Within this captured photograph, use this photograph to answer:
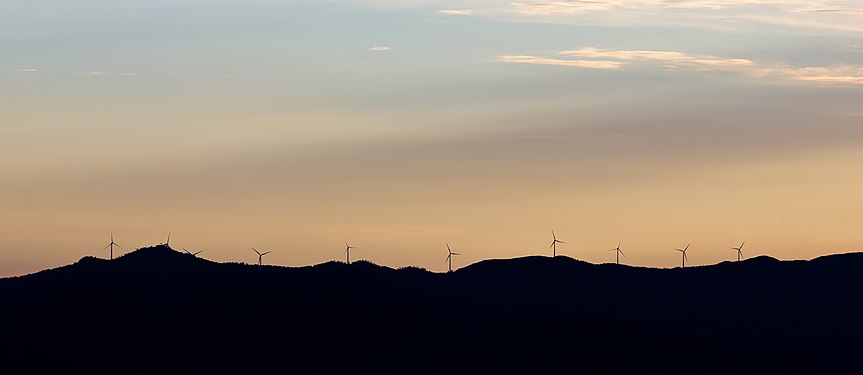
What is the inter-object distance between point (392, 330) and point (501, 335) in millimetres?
13122

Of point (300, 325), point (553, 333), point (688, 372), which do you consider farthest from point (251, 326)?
point (688, 372)

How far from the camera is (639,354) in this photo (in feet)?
620

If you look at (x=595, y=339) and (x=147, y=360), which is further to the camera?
(x=595, y=339)

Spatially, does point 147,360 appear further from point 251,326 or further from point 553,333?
point 553,333

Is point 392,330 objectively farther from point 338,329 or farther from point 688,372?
point 688,372

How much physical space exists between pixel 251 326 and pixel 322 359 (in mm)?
16594

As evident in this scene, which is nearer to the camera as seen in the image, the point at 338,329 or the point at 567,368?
the point at 567,368

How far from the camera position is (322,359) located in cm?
18512

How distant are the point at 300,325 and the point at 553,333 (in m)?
30.2

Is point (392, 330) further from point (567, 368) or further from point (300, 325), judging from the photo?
point (567, 368)

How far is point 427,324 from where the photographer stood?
199750 mm

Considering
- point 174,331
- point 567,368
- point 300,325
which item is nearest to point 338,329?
point 300,325

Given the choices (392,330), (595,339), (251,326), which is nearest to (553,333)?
(595,339)

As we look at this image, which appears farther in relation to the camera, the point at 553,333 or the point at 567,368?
the point at 553,333
